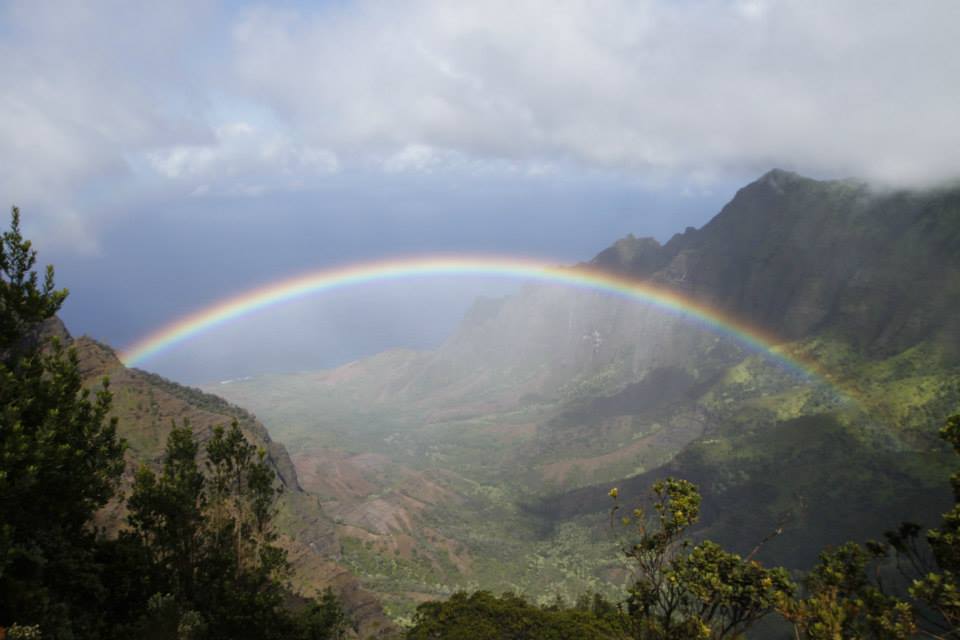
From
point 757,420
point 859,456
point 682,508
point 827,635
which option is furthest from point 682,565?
point 757,420

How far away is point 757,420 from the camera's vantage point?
137625 mm

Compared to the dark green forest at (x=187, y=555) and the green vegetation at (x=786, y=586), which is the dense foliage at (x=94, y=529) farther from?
the green vegetation at (x=786, y=586)

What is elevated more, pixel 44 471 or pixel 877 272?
pixel 877 272

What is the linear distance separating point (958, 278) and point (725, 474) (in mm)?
78866

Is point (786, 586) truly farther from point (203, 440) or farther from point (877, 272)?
point (877, 272)

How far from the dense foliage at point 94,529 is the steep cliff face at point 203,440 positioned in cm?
3585

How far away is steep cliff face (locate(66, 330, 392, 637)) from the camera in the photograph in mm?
67500

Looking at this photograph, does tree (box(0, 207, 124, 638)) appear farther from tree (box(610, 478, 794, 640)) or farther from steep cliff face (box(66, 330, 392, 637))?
steep cliff face (box(66, 330, 392, 637))

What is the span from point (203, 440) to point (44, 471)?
233 feet

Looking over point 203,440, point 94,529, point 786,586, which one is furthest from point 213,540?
point 203,440

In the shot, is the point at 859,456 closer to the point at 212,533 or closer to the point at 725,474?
the point at 725,474

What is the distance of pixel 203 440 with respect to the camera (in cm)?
7962

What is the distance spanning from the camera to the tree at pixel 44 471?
15188mm

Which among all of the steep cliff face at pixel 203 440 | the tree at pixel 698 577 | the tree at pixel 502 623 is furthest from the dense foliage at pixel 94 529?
the steep cliff face at pixel 203 440
